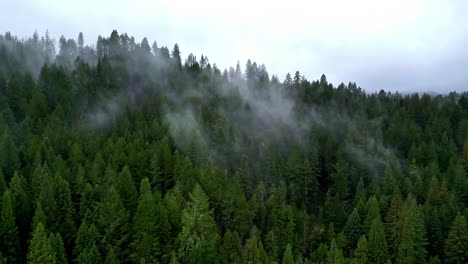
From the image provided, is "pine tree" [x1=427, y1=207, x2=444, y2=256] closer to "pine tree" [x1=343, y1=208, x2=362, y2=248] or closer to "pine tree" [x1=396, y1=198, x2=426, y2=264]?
"pine tree" [x1=396, y1=198, x2=426, y2=264]

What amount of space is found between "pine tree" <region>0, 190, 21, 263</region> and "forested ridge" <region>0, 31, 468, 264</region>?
136 millimetres

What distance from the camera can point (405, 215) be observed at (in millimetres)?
62281

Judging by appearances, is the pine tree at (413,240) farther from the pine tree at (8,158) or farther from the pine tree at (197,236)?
the pine tree at (8,158)

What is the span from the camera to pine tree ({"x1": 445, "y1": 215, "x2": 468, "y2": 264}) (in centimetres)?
5584

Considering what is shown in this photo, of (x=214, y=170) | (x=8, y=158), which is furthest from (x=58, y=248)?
(x=214, y=170)

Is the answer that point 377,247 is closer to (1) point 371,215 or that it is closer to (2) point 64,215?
(1) point 371,215

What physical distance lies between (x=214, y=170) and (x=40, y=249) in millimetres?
36095

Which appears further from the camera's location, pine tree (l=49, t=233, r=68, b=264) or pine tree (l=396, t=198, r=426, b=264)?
pine tree (l=396, t=198, r=426, b=264)

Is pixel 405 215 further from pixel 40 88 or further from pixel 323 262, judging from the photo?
pixel 40 88

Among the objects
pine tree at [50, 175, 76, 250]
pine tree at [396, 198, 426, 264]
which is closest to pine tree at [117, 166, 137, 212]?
pine tree at [50, 175, 76, 250]

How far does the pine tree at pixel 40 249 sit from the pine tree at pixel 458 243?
56661 mm

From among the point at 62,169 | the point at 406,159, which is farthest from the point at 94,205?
the point at 406,159

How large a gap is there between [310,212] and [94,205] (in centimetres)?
4949

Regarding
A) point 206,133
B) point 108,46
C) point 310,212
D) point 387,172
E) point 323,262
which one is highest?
point 108,46
